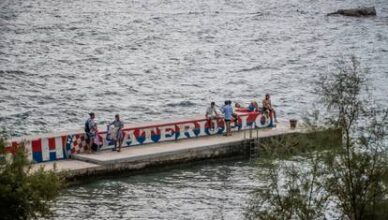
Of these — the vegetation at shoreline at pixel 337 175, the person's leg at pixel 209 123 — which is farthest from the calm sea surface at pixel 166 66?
the vegetation at shoreline at pixel 337 175

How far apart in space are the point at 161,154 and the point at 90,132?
11.6 ft

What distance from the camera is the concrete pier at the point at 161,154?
38.4 m

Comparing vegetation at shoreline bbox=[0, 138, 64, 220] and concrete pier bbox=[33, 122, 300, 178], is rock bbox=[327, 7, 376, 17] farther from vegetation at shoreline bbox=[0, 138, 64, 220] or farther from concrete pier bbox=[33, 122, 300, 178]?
vegetation at shoreline bbox=[0, 138, 64, 220]

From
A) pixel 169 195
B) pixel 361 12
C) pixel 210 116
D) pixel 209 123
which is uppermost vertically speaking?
pixel 361 12

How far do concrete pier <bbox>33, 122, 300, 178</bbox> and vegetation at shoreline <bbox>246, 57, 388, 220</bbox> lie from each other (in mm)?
12986

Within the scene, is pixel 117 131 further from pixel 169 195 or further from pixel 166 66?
pixel 166 66

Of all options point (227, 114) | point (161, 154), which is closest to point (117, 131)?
point (161, 154)

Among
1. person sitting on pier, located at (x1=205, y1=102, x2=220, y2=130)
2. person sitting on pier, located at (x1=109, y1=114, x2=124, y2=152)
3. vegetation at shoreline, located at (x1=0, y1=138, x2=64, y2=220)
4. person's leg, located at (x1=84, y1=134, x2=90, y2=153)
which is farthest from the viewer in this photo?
person sitting on pier, located at (x1=205, y1=102, x2=220, y2=130)

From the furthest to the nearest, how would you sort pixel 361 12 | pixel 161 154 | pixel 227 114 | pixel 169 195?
pixel 361 12
pixel 227 114
pixel 161 154
pixel 169 195

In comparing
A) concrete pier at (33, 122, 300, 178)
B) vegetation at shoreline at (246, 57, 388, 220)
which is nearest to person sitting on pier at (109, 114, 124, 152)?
concrete pier at (33, 122, 300, 178)

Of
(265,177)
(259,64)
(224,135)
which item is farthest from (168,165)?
(259,64)

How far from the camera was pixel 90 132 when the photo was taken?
3988cm

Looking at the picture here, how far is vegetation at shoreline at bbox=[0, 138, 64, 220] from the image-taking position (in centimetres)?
2323

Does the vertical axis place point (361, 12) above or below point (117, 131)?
above
